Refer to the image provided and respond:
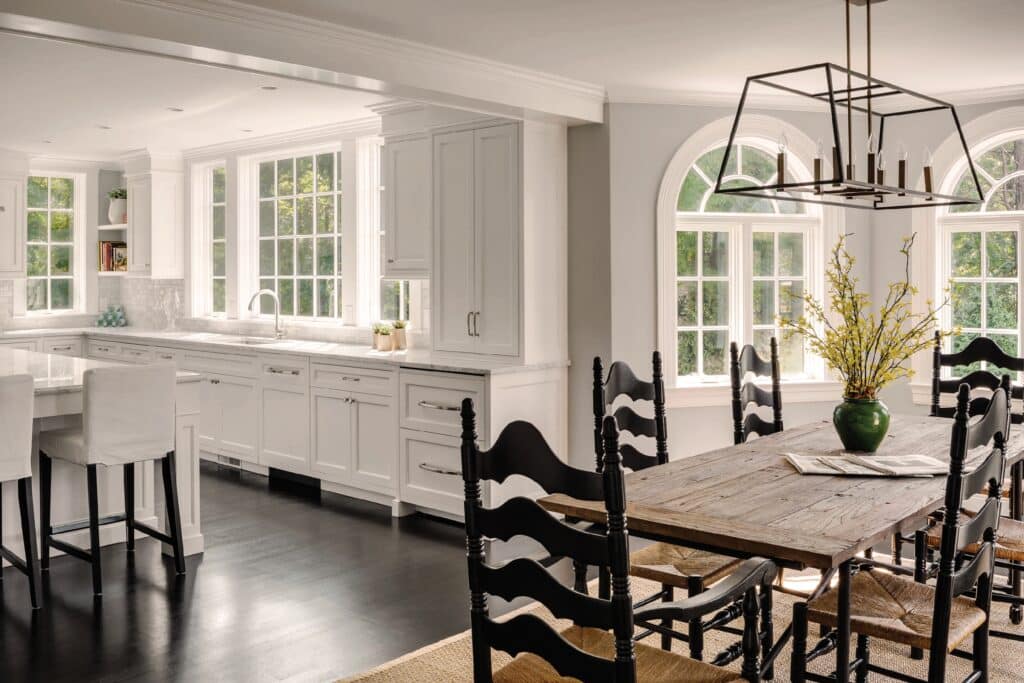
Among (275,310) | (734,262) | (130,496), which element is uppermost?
(734,262)

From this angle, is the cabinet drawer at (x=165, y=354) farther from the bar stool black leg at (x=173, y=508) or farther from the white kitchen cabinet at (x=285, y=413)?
the bar stool black leg at (x=173, y=508)

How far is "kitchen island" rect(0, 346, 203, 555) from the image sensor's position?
441 cm

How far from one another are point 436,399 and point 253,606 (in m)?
1.66

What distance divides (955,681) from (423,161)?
13.0 ft

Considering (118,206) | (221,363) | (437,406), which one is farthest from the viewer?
(118,206)

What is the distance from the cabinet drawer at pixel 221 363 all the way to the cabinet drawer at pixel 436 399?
61.2 inches

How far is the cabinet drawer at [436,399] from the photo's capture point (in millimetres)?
5082

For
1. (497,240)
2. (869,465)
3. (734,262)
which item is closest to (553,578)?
(869,465)

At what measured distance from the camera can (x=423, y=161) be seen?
569cm

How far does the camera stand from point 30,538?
12.9ft

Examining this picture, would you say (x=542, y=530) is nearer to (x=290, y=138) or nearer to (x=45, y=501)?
(x=45, y=501)

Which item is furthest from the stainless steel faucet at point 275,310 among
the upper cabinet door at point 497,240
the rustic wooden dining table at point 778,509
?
the rustic wooden dining table at point 778,509

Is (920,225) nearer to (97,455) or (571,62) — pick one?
(571,62)

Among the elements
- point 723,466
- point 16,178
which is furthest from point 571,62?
point 16,178
